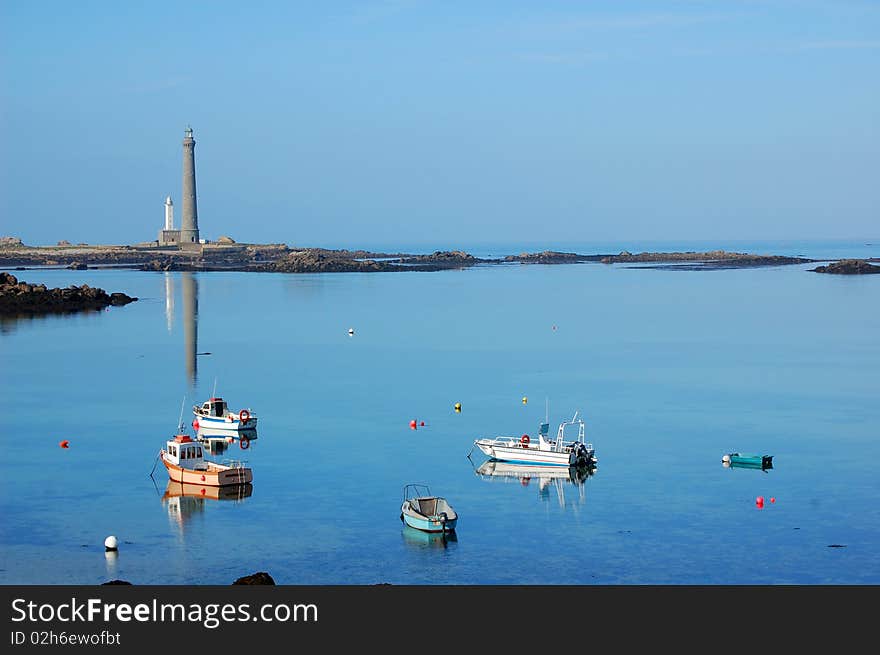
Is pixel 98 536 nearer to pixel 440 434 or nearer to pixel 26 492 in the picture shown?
pixel 26 492

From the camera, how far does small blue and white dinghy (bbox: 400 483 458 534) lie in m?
27.4

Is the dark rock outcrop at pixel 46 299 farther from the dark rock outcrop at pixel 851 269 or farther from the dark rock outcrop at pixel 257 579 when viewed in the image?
the dark rock outcrop at pixel 851 269

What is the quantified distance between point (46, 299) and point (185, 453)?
65017mm

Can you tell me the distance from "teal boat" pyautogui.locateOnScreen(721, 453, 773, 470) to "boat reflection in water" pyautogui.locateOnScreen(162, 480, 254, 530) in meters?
14.1

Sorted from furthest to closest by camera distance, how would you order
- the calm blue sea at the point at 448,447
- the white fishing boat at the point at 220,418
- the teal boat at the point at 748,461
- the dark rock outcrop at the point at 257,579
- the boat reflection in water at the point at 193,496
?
the white fishing boat at the point at 220,418, the teal boat at the point at 748,461, the boat reflection in water at the point at 193,496, the calm blue sea at the point at 448,447, the dark rock outcrop at the point at 257,579

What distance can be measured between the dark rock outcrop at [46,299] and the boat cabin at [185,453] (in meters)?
61.3

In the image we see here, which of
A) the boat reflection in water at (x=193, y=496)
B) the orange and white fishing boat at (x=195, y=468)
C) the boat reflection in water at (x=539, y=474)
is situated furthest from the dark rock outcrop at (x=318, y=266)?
the boat reflection in water at (x=193, y=496)

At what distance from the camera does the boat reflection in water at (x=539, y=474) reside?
33656 mm

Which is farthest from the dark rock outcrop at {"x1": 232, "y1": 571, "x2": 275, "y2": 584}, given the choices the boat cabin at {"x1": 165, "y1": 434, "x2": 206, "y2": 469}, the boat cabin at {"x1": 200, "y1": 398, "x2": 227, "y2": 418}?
the boat cabin at {"x1": 200, "y1": 398, "x2": 227, "y2": 418}

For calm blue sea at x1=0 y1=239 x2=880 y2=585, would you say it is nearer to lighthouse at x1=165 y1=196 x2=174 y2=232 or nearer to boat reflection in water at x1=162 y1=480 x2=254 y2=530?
boat reflection in water at x1=162 y1=480 x2=254 y2=530
